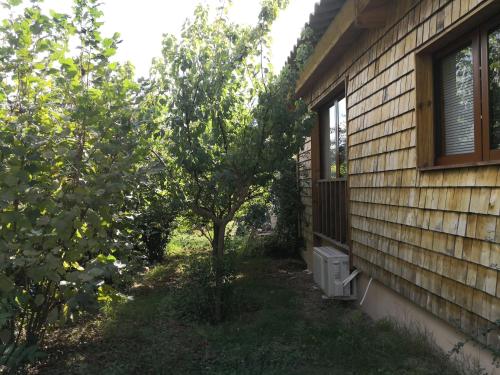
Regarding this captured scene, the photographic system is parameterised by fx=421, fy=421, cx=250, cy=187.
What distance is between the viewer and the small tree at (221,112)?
466 centimetres

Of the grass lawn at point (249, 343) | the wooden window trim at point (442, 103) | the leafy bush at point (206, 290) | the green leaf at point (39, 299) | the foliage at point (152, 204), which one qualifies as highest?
the wooden window trim at point (442, 103)

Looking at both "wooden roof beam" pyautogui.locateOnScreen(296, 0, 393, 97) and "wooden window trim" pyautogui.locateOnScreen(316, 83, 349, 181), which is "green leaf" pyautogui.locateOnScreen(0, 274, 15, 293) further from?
"wooden window trim" pyautogui.locateOnScreen(316, 83, 349, 181)

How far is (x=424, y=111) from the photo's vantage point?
3342mm

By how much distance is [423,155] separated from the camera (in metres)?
3.32

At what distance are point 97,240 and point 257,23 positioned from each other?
3181 mm

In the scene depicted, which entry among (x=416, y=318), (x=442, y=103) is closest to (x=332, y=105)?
(x=442, y=103)

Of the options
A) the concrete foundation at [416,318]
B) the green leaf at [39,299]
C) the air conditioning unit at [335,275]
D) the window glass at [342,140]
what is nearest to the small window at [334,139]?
the window glass at [342,140]

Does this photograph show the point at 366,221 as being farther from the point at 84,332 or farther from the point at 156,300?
the point at 84,332

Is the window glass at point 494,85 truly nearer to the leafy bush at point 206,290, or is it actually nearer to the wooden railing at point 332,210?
the wooden railing at point 332,210

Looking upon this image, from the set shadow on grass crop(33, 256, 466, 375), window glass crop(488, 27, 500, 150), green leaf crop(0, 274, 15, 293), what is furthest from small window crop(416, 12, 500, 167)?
green leaf crop(0, 274, 15, 293)

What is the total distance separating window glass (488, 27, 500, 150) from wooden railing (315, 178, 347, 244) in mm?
2707

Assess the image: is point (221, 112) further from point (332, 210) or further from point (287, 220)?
point (287, 220)

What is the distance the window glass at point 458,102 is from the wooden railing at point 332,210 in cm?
217

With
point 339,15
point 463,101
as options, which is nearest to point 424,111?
point 463,101
